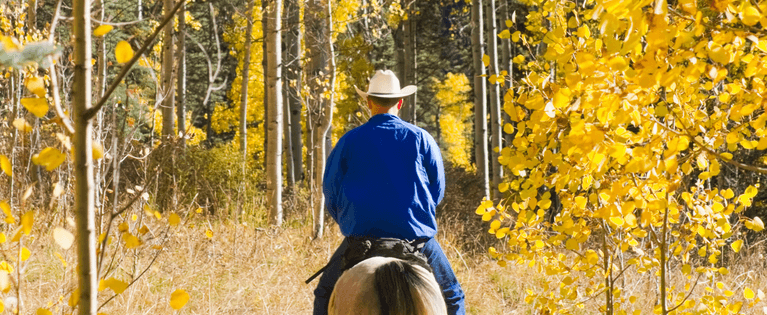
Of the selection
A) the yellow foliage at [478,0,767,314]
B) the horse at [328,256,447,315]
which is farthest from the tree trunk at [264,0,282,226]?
the horse at [328,256,447,315]

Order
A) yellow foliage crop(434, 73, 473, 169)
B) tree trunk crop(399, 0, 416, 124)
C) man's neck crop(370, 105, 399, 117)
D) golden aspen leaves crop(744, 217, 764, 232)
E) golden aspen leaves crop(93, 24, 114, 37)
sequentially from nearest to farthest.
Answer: golden aspen leaves crop(93, 24, 114, 37), golden aspen leaves crop(744, 217, 764, 232), man's neck crop(370, 105, 399, 117), tree trunk crop(399, 0, 416, 124), yellow foliage crop(434, 73, 473, 169)

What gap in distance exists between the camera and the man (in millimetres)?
2555

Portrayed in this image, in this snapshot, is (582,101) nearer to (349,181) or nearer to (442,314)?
(442,314)

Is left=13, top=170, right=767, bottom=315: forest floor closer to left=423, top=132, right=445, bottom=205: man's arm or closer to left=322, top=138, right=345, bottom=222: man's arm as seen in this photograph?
left=322, top=138, right=345, bottom=222: man's arm

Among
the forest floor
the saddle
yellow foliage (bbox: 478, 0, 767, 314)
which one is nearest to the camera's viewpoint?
yellow foliage (bbox: 478, 0, 767, 314)

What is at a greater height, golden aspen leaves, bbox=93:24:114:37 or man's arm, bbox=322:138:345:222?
golden aspen leaves, bbox=93:24:114:37

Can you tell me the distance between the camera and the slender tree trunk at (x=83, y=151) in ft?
3.08

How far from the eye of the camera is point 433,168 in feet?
9.03

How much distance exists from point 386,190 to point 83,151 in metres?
1.71

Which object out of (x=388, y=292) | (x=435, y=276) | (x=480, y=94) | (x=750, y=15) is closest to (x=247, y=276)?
(x=435, y=276)

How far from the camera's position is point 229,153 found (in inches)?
441

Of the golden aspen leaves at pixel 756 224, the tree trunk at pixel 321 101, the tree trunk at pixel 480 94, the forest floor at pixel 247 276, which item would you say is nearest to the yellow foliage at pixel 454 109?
the tree trunk at pixel 480 94

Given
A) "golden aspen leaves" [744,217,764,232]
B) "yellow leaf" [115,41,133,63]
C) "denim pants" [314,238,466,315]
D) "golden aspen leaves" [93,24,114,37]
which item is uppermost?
"golden aspen leaves" [93,24,114,37]

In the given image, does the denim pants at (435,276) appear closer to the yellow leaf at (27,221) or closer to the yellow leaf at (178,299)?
the yellow leaf at (178,299)
